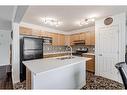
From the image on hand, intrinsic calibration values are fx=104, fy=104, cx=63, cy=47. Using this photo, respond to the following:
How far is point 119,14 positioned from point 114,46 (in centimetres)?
106

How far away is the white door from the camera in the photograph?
357 cm

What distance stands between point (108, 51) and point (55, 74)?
2.44m

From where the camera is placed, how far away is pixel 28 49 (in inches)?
153

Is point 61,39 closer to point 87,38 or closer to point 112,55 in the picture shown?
point 87,38

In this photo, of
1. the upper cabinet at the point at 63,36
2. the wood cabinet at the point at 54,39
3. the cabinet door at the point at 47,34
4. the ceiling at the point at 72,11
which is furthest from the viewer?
the wood cabinet at the point at 54,39

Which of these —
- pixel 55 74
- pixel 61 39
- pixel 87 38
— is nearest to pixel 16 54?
pixel 55 74

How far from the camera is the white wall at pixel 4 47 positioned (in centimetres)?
674

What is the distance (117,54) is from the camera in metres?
3.51

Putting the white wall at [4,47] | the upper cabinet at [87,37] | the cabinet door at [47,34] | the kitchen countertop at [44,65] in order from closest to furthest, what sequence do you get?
1. the kitchen countertop at [44,65]
2. the upper cabinet at [87,37]
3. the cabinet door at [47,34]
4. the white wall at [4,47]

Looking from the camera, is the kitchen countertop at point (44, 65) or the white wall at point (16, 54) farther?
the white wall at point (16, 54)

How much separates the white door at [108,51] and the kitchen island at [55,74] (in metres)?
1.13

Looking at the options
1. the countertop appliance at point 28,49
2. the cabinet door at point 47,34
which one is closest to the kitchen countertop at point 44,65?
the countertop appliance at point 28,49

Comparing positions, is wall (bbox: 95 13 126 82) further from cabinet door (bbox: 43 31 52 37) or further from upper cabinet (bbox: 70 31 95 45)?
cabinet door (bbox: 43 31 52 37)

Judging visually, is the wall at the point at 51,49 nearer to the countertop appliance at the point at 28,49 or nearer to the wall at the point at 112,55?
the countertop appliance at the point at 28,49
